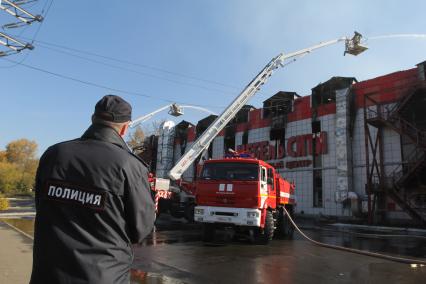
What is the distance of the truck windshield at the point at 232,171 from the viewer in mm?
12211

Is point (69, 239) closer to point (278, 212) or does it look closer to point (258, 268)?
point (258, 268)

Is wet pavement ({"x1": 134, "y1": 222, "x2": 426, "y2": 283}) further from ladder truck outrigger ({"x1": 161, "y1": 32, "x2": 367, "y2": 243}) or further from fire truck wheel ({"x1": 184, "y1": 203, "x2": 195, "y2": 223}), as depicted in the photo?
fire truck wheel ({"x1": 184, "y1": 203, "x2": 195, "y2": 223})

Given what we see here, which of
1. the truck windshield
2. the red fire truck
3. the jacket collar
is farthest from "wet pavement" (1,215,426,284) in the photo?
the jacket collar

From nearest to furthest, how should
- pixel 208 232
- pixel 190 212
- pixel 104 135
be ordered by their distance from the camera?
pixel 104 135 < pixel 208 232 < pixel 190 212

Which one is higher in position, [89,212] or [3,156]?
[3,156]

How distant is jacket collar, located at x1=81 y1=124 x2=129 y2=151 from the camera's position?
2.37 meters

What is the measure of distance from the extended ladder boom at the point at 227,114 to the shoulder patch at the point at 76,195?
1778cm

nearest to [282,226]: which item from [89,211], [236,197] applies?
[236,197]

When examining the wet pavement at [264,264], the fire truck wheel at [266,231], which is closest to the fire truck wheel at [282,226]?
the wet pavement at [264,264]

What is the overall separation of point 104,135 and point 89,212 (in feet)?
1.61

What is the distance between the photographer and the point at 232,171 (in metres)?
12.4

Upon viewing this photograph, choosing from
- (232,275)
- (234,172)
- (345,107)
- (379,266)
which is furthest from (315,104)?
(232,275)

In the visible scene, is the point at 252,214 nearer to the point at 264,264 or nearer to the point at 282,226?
the point at 264,264

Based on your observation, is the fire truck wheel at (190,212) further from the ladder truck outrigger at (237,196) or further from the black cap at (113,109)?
the black cap at (113,109)
